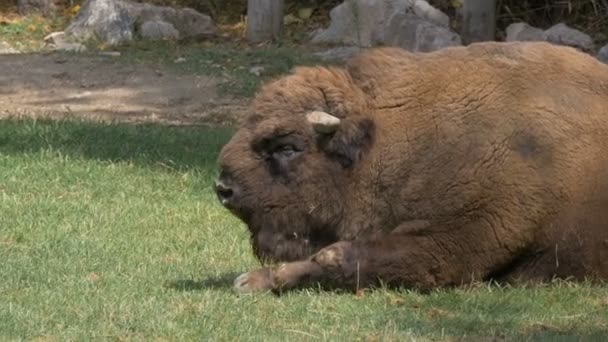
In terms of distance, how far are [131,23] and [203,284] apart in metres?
10.8

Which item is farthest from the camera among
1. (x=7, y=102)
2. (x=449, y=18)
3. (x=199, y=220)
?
(x=449, y=18)

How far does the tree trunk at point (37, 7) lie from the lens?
20.3 m

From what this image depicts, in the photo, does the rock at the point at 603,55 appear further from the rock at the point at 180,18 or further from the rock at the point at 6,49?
the rock at the point at 6,49

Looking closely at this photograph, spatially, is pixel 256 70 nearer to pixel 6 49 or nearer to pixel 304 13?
pixel 6 49

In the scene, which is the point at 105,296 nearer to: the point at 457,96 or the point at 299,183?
the point at 299,183

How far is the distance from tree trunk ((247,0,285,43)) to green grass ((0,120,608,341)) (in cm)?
623

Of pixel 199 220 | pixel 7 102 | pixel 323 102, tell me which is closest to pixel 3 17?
pixel 7 102

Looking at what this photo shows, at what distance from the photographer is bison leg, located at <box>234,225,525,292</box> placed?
7.73 meters

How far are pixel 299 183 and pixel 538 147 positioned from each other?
127 cm

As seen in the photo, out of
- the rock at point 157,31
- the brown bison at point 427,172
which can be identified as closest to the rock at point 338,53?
the rock at point 157,31

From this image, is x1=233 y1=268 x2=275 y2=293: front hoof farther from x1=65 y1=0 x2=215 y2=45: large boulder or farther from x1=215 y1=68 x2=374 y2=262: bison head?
x1=65 y1=0 x2=215 y2=45: large boulder

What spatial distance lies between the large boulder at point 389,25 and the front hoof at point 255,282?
957 centimetres

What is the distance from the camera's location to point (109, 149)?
12.4m

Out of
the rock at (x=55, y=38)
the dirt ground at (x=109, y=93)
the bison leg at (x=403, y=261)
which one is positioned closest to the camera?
the bison leg at (x=403, y=261)
